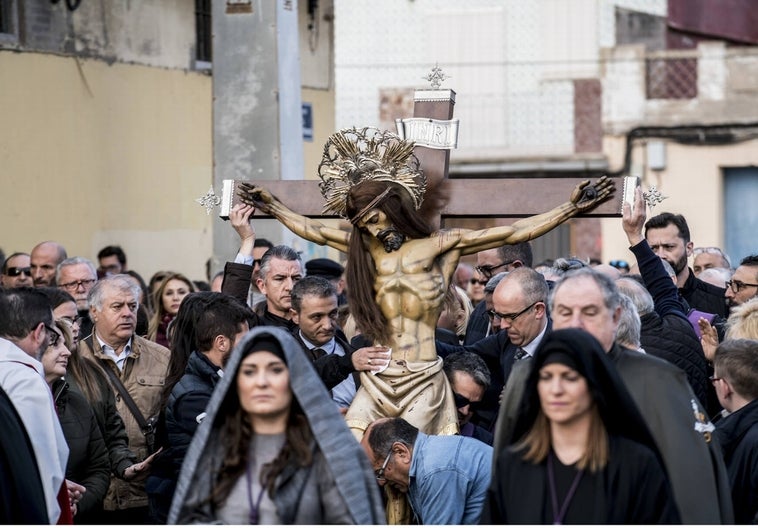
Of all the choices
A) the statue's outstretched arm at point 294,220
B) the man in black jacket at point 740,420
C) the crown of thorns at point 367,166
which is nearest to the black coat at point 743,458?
the man in black jacket at point 740,420

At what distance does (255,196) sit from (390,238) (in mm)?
930

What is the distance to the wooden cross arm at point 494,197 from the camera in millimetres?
7105

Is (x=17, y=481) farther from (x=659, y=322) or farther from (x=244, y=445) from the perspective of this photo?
(x=659, y=322)

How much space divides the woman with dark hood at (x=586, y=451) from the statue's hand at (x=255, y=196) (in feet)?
8.91

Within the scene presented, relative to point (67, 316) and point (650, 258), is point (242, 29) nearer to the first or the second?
point (67, 316)

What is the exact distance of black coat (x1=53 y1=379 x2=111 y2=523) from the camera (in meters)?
7.13

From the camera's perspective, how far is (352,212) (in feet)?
22.1

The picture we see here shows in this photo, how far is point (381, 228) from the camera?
6.70 metres

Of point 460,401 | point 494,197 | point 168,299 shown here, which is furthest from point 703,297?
point 168,299

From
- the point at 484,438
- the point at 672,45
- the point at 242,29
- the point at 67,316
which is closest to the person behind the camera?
the point at 484,438

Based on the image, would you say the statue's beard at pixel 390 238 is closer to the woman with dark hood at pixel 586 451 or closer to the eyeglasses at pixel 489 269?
the woman with dark hood at pixel 586 451

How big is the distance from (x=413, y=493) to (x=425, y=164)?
1.56 m

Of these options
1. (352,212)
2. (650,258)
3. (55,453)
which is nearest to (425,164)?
(352,212)

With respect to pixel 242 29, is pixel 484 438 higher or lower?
lower
